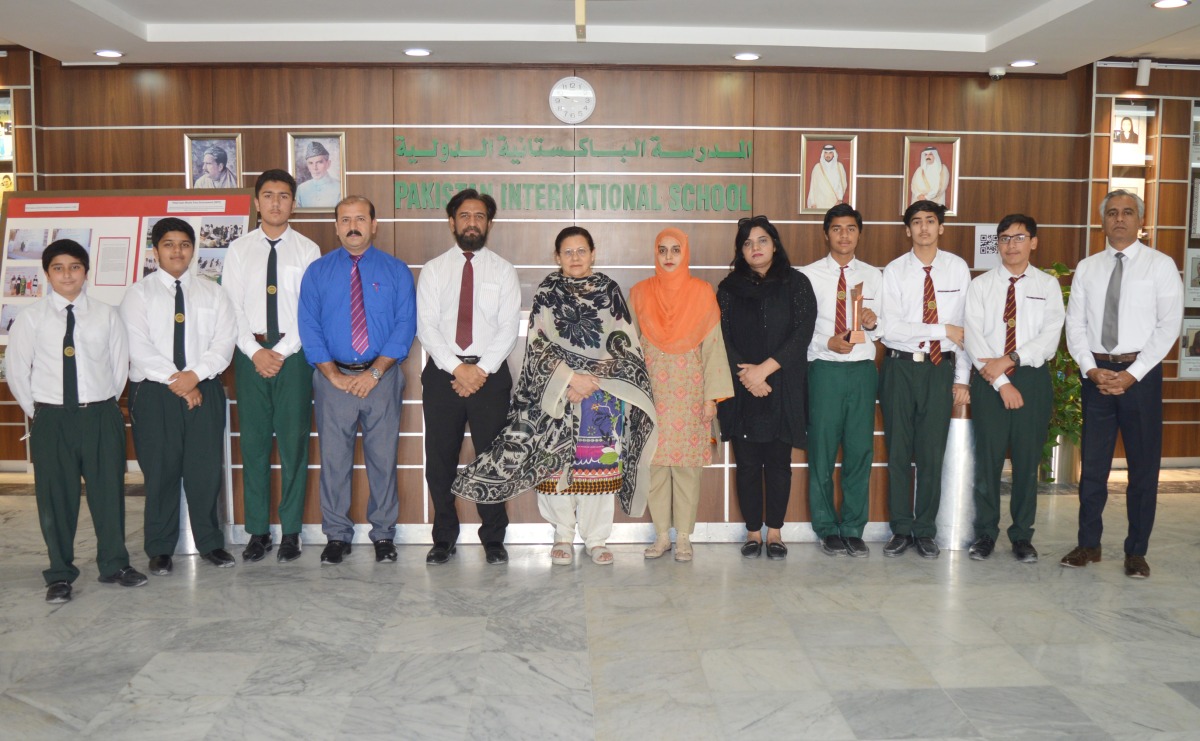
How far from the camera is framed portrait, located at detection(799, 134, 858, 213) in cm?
601

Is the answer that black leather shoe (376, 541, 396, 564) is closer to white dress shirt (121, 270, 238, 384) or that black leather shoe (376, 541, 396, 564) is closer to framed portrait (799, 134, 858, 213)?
white dress shirt (121, 270, 238, 384)

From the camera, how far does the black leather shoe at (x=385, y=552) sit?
4.77m

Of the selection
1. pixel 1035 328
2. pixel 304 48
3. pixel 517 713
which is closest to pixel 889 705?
pixel 517 713

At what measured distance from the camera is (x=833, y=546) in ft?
16.2

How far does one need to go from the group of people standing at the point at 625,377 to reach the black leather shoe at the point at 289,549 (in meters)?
0.02

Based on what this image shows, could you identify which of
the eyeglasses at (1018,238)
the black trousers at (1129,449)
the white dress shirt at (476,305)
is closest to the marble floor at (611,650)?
the black trousers at (1129,449)

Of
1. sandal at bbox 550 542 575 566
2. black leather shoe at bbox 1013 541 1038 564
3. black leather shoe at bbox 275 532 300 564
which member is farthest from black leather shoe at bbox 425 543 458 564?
black leather shoe at bbox 1013 541 1038 564

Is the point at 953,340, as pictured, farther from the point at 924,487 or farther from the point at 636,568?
the point at 636,568

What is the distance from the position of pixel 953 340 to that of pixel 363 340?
3.00 metres

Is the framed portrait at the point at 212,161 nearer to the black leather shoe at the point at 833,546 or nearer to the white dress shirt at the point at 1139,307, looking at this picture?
the black leather shoe at the point at 833,546

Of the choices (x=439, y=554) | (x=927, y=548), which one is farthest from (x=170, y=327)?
(x=927, y=548)

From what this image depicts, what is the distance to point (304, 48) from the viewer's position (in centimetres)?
548

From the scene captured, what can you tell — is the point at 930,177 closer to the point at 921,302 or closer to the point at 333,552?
the point at 921,302

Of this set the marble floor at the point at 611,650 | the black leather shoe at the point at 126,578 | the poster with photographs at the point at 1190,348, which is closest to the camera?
the marble floor at the point at 611,650
